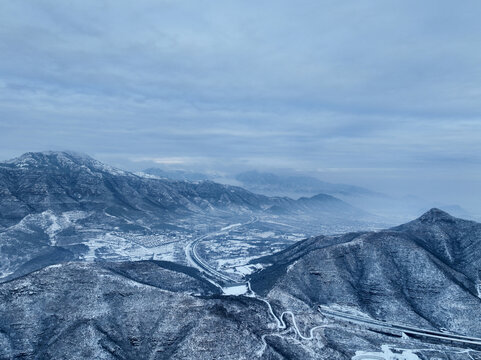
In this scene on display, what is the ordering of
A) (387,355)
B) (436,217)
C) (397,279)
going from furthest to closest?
(436,217) → (397,279) → (387,355)

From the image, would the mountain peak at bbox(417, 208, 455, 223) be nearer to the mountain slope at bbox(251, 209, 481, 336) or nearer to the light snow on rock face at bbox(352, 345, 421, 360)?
the mountain slope at bbox(251, 209, 481, 336)

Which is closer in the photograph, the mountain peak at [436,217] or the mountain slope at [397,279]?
the mountain slope at [397,279]

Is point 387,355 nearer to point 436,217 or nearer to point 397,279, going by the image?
point 397,279

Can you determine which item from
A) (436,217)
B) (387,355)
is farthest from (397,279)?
(436,217)

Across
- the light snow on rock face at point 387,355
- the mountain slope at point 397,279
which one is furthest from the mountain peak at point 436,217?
the light snow on rock face at point 387,355

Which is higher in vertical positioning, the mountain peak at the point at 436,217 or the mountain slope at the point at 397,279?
the mountain peak at the point at 436,217

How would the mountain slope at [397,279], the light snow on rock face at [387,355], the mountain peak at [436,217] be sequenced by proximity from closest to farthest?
the light snow on rock face at [387,355] → the mountain slope at [397,279] → the mountain peak at [436,217]

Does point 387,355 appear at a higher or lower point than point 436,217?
lower

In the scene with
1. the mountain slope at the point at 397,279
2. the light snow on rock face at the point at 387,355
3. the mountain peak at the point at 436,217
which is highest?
the mountain peak at the point at 436,217

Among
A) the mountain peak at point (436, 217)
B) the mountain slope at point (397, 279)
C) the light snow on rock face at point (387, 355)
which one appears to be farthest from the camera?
the mountain peak at point (436, 217)

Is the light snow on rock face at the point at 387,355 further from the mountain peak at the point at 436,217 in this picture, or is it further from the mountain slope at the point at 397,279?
the mountain peak at the point at 436,217

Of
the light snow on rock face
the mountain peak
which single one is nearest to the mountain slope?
the mountain peak
